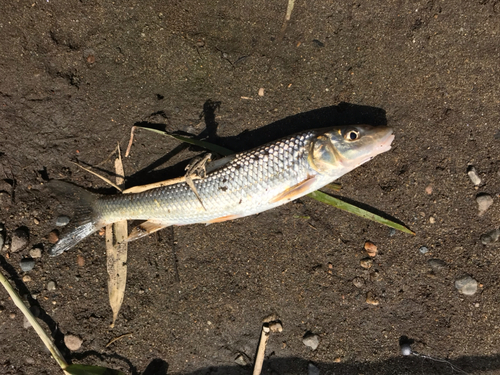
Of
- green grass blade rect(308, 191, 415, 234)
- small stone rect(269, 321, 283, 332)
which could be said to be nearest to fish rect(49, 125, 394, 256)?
green grass blade rect(308, 191, 415, 234)

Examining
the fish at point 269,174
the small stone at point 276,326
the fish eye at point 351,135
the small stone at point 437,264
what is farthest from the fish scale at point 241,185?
the small stone at point 437,264

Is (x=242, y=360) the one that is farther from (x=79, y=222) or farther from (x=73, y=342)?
(x=79, y=222)

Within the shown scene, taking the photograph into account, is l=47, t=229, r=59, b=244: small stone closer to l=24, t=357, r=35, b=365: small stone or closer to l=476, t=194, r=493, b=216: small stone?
l=24, t=357, r=35, b=365: small stone

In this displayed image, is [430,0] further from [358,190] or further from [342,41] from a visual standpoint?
[358,190]

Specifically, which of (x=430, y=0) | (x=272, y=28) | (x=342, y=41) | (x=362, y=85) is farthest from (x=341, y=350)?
(x=430, y=0)

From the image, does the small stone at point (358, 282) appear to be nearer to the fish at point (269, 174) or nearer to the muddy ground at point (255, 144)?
the muddy ground at point (255, 144)
